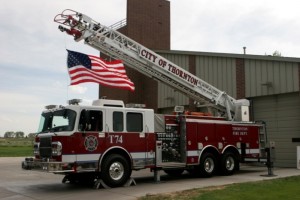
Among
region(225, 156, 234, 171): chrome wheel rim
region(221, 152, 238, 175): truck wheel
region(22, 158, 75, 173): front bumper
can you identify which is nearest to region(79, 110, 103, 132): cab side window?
region(22, 158, 75, 173): front bumper

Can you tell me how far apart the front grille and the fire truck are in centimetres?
3

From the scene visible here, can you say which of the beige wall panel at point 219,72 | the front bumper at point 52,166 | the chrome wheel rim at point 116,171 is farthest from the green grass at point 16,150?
the beige wall panel at point 219,72

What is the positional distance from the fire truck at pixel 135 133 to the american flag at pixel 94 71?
0.77 m

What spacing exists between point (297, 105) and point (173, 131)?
7.12 metres

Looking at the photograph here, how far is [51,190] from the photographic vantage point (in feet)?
40.0

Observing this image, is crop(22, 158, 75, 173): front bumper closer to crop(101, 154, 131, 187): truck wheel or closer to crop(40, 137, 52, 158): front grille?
crop(40, 137, 52, 158): front grille

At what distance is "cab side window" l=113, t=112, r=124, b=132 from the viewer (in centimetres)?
1259

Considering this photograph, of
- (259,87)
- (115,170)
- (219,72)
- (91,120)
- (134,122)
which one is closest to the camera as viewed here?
(91,120)

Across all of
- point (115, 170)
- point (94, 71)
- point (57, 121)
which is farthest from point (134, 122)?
point (57, 121)

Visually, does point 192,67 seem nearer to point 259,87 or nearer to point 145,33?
point 259,87

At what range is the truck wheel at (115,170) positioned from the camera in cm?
1203

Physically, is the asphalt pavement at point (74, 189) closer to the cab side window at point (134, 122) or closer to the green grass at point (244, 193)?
the green grass at point (244, 193)

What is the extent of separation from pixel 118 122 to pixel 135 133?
0.70m

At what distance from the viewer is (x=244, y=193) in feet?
33.4
